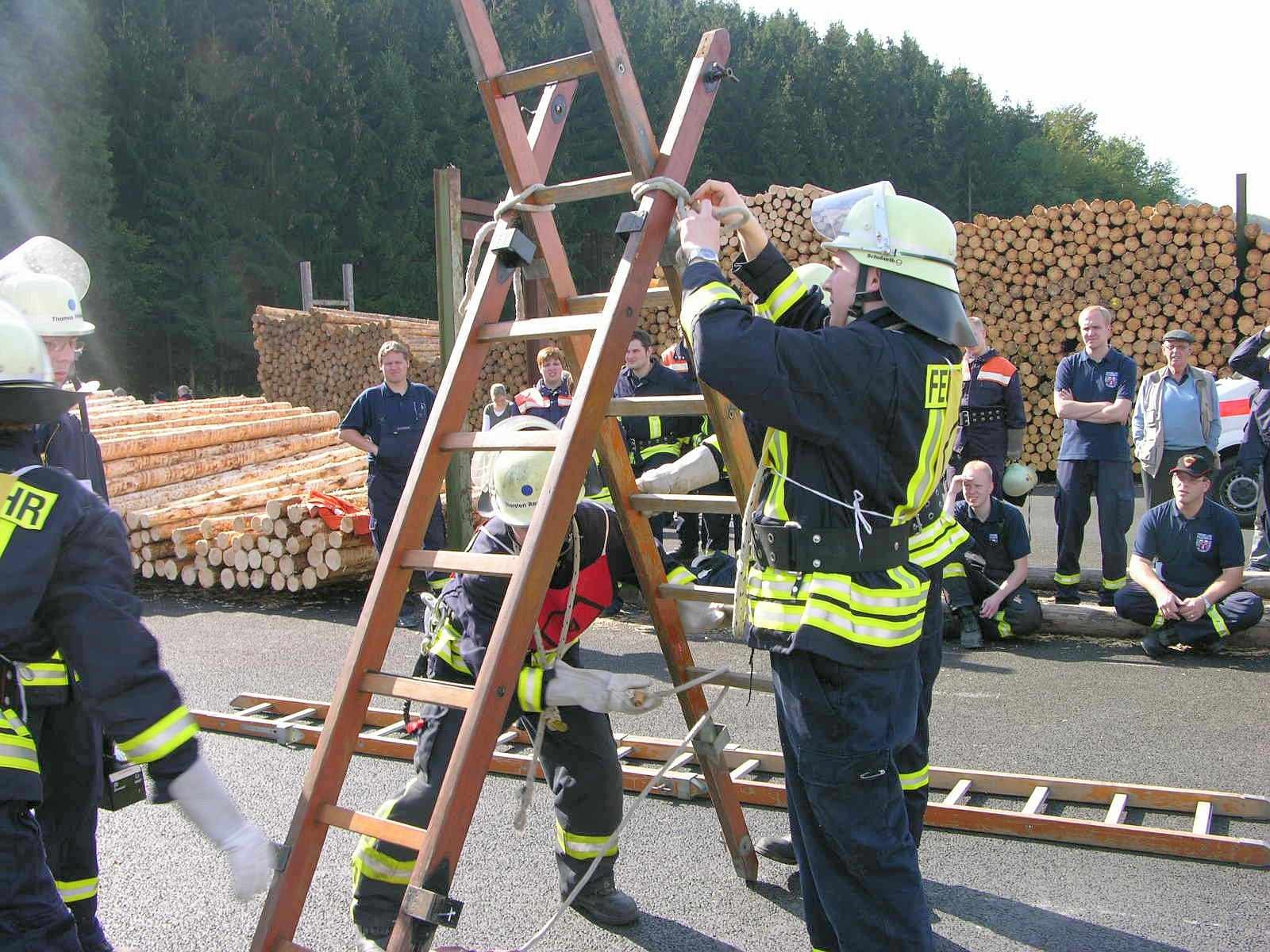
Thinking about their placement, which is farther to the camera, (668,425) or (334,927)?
(668,425)

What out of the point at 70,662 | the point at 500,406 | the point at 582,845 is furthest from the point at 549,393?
the point at 70,662

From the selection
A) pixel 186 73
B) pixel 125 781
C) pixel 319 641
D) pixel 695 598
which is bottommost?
pixel 319 641

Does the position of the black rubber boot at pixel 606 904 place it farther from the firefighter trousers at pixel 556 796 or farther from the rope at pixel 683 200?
the rope at pixel 683 200

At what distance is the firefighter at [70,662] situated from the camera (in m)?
2.09

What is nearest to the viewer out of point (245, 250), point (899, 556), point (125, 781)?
point (899, 556)

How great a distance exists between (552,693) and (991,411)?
236 inches

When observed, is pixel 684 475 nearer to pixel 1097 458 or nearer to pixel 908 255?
pixel 908 255

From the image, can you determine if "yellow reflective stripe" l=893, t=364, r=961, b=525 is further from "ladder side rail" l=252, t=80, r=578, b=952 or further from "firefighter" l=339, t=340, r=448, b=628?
"firefighter" l=339, t=340, r=448, b=628

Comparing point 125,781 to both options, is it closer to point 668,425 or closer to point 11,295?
point 11,295

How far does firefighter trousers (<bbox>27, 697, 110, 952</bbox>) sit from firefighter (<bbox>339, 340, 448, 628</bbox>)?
184 inches

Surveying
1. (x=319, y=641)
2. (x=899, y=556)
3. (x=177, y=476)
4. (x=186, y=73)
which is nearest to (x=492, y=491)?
(x=899, y=556)

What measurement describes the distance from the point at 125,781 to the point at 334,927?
790 mm

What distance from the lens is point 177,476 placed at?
10.5 meters

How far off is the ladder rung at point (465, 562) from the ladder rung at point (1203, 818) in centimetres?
268
